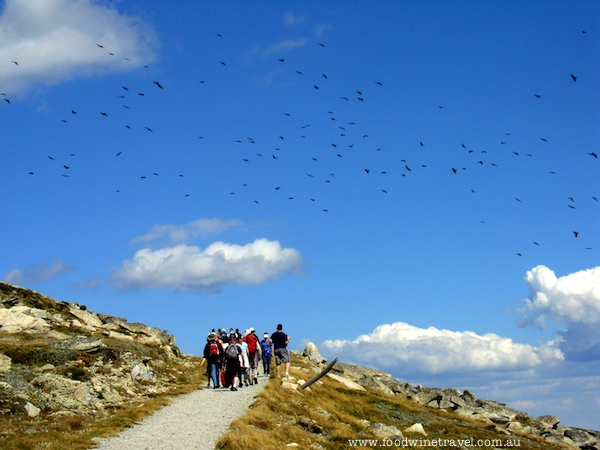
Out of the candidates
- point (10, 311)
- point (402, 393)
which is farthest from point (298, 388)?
point (402, 393)

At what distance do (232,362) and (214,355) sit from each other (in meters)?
1.33

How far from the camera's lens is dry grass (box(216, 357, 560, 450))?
1709 cm

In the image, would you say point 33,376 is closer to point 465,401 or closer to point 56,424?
point 56,424

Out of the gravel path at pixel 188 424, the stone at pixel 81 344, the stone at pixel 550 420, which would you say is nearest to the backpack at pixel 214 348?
the gravel path at pixel 188 424

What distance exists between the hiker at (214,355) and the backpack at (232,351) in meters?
1.36

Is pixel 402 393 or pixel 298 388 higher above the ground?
pixel 298 388

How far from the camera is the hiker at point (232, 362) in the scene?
2492 cm

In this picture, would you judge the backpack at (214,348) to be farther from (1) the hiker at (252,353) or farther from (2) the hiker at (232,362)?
(1) the hiker at (252,353)

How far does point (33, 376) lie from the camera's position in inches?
840

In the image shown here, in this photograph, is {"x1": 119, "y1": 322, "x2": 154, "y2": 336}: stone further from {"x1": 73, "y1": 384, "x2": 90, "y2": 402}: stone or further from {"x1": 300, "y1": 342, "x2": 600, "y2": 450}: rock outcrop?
{"x1": 73, "y1": 384, "x2": 90, "y2": 402}: stone

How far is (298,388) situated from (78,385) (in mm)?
12305

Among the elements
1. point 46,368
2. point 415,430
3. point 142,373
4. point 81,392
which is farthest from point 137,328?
point 415,430

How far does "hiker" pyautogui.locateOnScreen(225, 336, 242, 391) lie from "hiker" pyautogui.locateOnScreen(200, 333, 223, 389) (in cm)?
86

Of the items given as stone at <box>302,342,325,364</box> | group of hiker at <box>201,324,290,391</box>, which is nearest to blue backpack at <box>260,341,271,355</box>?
group of hiker at <box>201,324,290,391</box>
